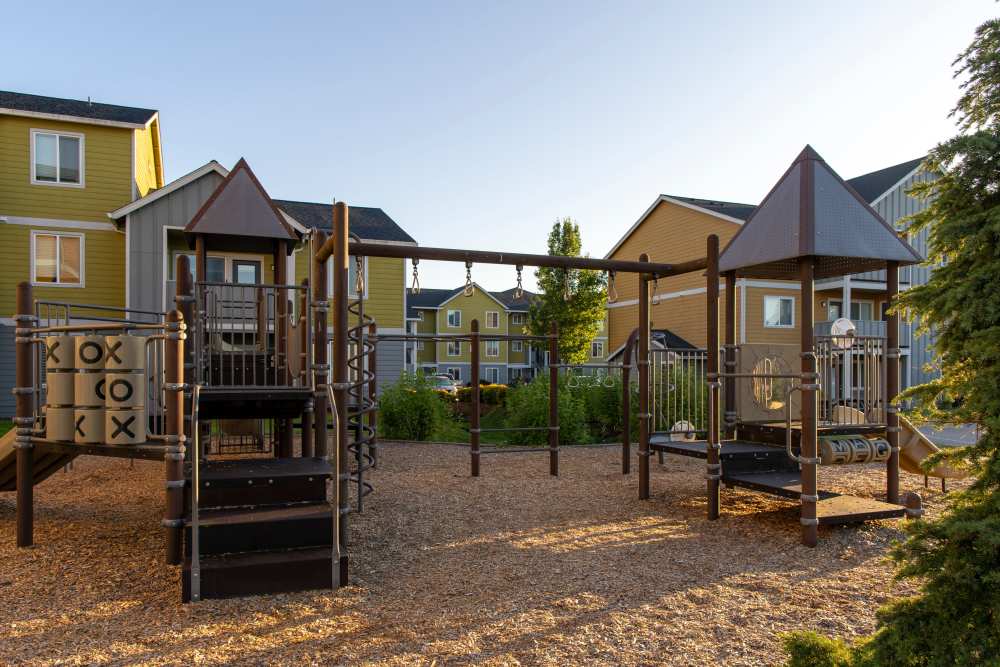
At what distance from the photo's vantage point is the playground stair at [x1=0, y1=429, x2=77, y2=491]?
6547 millimetres

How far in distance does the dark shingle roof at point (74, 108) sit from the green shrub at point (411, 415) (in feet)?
42.4

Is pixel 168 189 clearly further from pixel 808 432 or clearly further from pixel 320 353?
pixel 808 432

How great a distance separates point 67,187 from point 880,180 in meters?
29.6

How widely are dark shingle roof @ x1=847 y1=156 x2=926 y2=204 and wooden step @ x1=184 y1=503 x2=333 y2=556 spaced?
25.8 m

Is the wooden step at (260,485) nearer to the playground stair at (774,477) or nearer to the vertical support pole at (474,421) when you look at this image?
the playground stair at (774,477)

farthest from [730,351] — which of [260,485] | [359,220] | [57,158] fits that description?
[57,158]

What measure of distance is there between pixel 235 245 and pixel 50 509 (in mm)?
3626

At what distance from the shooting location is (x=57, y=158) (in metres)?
19.5

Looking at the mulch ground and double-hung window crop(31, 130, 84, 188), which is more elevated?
double-hung window crop(31, 130, 84, 188)

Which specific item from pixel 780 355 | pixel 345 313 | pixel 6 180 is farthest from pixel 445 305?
pixel 345 313

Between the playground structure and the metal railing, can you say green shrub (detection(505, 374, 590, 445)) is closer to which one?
the playground structure

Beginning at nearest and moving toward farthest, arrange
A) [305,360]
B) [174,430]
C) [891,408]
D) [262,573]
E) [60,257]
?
[262,573], [174,430], [305,360], [891,408], [60,257]

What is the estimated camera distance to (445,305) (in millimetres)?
52875

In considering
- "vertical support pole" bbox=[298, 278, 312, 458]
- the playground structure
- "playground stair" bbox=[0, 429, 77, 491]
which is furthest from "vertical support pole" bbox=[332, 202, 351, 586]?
"playground stair" bbox=[0, 429, 77, 491]
